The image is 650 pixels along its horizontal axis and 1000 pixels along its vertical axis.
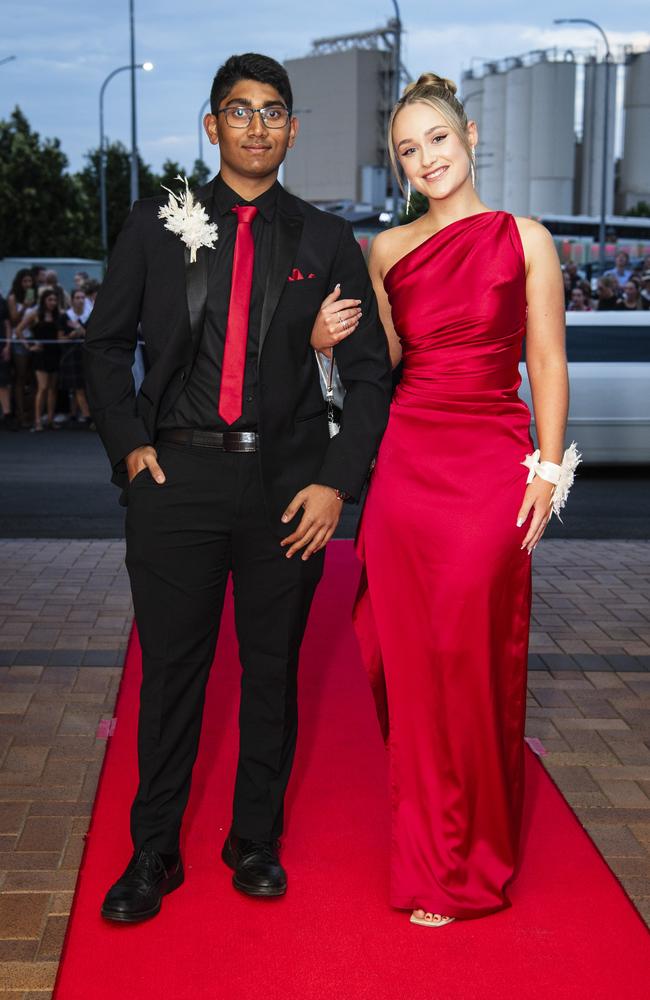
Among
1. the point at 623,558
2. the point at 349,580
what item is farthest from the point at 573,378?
the point at 349,580

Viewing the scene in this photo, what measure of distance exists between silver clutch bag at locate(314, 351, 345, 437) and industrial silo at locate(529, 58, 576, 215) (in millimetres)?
103777

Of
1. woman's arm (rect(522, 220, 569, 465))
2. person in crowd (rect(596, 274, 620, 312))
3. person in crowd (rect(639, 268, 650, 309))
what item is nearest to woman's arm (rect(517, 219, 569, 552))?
woman's arm (rect(522, 220, 569, 465))

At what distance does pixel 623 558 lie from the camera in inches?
316

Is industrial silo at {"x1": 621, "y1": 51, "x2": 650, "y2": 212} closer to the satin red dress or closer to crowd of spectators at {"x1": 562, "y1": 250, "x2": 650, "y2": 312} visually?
crowd of spectators at {"x1": 562, "y1": 250, "x2": 650, "y2": 312}

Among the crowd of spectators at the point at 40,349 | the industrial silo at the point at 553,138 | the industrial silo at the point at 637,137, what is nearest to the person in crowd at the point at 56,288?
the crowd of spectators at the point at 40,349

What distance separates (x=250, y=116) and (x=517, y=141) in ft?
357

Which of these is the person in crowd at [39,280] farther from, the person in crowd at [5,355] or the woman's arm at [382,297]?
the woman's arm at [382,297]

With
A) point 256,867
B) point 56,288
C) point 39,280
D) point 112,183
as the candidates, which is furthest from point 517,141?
point 256,867

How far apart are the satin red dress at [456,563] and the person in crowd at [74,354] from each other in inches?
474

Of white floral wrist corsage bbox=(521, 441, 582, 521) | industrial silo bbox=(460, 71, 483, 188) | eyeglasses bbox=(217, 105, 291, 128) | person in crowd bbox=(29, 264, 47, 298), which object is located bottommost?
white floral wrist corsage bbox=(521, 441, 582, 521)

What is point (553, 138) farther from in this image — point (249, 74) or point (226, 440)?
point (226, 440)

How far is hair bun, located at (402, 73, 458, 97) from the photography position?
308 cm

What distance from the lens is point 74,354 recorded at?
15.2 meters

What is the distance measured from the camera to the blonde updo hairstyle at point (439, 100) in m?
3.05
